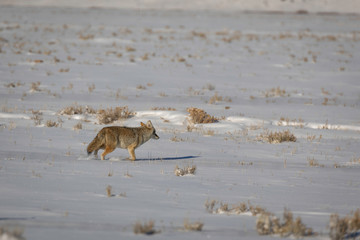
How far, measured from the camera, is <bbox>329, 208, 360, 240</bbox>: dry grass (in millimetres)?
5367

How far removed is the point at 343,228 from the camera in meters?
5.44

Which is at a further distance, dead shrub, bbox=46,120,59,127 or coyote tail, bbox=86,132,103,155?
dead shrub, bbox=46,120,59,127

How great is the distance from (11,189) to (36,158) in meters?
2.79

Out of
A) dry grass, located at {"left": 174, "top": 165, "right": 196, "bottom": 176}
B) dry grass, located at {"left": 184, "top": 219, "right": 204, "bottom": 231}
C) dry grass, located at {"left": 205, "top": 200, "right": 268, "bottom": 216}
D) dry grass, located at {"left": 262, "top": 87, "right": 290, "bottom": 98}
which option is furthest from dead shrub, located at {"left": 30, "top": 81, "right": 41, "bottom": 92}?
dry grass, located at {"left": 184, "top": 219, "right": 204, "bottom": 231}

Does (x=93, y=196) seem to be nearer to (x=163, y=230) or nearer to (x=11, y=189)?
(x=11, y=189)

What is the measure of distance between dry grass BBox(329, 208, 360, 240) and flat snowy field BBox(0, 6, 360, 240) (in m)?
0.25

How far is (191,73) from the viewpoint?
27.0 meters

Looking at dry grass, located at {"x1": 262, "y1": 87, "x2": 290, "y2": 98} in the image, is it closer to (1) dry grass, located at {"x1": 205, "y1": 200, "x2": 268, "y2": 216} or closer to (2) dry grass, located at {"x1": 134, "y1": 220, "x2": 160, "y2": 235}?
(1) dry grass, located at {"x1": 205, "y1": 200, "x2": 268, "y2": 216}

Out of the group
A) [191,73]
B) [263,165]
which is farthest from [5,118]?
[191,73]

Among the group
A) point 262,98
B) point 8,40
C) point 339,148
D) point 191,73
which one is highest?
point 8,40

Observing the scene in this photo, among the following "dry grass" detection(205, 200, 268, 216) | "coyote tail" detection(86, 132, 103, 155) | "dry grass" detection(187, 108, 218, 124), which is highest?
"dry grass" detection(187, 108, 218, 124)

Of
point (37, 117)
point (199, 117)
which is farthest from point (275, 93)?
point (37, 117)

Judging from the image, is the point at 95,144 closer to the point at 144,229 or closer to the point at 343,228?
the point at 144,229

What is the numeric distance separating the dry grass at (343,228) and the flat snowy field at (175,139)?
25 centimetres
